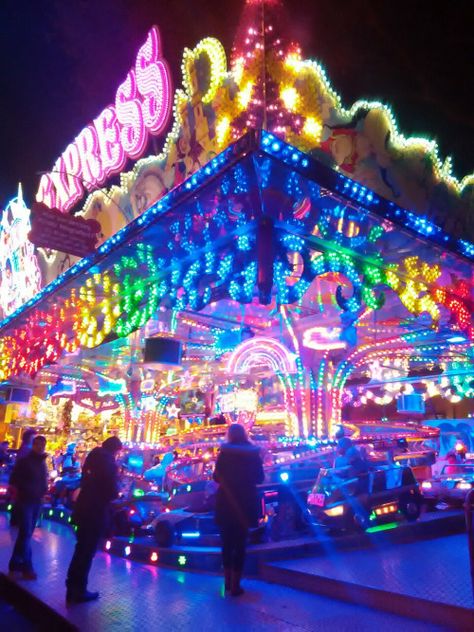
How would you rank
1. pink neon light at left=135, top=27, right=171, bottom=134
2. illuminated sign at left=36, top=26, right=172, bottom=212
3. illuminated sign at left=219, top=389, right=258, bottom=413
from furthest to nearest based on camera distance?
1. illuminated sign at left=219, top=389, right=258, bottom=413
2. illuminated sign at left=36, top=26, right=172, bottom=212
3. pink neon light at left=135, top=27, right=171, bottom=134

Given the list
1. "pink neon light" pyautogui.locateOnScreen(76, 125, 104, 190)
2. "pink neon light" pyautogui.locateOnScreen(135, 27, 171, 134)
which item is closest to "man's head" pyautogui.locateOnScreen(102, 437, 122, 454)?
"pink neon light" pyautogui.locateOnScreen(135, 27, 171, 134)

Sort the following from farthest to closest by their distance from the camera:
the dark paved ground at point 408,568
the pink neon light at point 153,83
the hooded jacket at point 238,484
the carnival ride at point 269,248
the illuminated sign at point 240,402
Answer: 1. the illuminated sign at point 240,402
2. the pink neon light at point 153,83
3. the carnival ride at point 269,248
4. the hooded jacket at point 238,484
5. the dark paved ground at point 408,568

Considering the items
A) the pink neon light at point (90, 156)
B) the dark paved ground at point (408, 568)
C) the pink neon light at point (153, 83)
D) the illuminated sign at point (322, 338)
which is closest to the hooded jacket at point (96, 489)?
the dark paved ground at point (408, 568)

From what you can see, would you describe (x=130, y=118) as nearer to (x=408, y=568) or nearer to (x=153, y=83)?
(x=153, y=83)

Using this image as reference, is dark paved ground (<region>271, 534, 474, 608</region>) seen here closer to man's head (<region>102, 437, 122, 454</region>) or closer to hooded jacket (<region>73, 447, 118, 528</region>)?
hooded jacket (<region>73, 447, 118, 528</region>)

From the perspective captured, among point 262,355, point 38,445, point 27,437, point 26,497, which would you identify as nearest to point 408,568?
point 26,497

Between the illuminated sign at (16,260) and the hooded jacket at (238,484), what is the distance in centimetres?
1612

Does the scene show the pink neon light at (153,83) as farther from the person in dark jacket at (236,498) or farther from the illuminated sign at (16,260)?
the person in dark jacket at (236,498)

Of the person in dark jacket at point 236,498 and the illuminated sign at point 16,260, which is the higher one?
the illuminated sign at point 16,260

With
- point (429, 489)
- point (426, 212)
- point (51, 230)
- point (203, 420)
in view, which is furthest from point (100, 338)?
point (203, 420)

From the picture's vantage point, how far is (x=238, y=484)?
5.63 m

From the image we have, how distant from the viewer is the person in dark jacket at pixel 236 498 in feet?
18.2

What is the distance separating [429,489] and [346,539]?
6.15 m

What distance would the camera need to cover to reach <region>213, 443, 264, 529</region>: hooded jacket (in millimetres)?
5531
